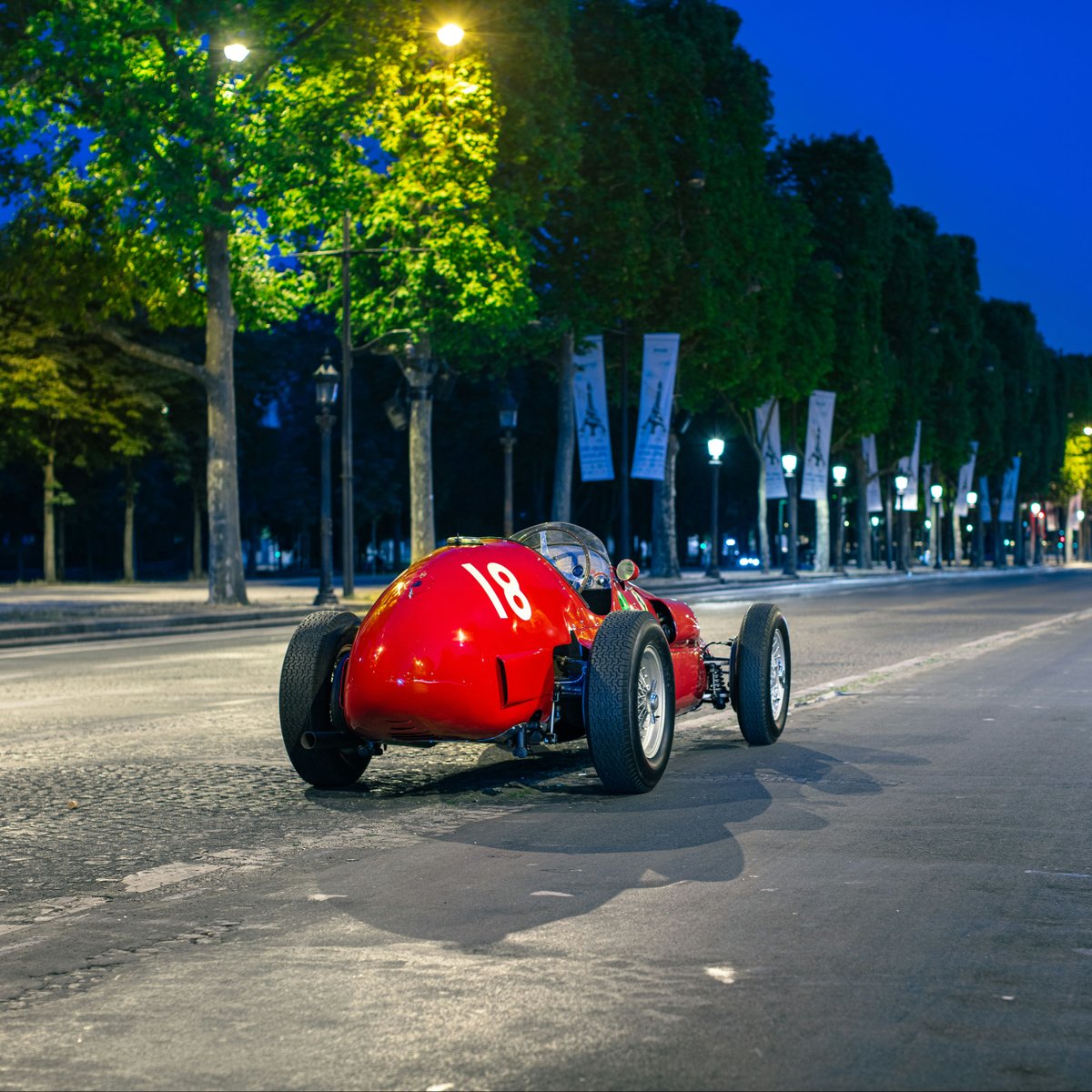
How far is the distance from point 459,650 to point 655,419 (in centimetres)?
4181

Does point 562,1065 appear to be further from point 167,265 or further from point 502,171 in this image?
point 502,171

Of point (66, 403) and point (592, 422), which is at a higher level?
point (66, 403)

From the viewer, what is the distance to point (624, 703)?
9.25 m

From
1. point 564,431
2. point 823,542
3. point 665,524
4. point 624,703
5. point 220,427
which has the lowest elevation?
point 624,703

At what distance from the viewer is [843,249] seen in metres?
76.2

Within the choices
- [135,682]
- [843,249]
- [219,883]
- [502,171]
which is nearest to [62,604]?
[502,171]

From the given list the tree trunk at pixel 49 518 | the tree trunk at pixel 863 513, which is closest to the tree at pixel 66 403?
the tree trunk at pixel 49 518

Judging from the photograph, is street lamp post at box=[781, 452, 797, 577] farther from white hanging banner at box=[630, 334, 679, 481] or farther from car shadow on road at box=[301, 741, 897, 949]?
car shadow on road at box=[301, 741, 897, 949]

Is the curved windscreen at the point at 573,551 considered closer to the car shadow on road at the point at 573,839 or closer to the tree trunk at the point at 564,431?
the car shadow on road at the point at 573,839

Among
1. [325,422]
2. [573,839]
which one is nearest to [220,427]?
[325,422]

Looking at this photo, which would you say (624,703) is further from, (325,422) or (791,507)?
(791,507)

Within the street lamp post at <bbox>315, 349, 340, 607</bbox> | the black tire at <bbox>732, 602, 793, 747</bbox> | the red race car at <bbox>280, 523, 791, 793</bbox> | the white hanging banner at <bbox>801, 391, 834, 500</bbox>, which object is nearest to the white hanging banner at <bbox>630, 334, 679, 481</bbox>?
the street lamp post at <bbox>315, 349, 340, 607</bbox>

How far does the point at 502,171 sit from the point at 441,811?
34.5m

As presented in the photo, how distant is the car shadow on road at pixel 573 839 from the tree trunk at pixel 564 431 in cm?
3816
